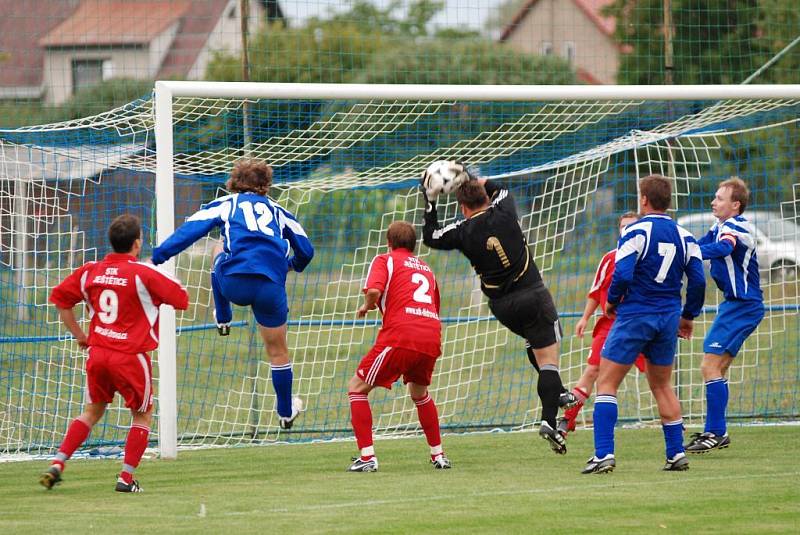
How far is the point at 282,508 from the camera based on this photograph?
6297mm

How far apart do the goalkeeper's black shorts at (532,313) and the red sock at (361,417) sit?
119 centimetres

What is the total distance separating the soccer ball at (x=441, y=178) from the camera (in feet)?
25.5

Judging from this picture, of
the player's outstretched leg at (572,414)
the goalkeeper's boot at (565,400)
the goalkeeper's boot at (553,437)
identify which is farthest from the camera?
the player's outstretched leg at (572,414)

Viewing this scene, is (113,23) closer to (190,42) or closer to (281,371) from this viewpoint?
(281,371)

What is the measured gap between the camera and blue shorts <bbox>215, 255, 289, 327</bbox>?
25.1 feet

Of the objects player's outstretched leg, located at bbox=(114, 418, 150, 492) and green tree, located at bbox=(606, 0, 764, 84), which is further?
→ green tree, located at bbox=(606, 0, 764, 84)

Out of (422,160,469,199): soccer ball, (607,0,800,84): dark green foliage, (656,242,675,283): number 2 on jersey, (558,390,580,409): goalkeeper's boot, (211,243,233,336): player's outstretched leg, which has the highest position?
(607,0,800,84): dark green foliage

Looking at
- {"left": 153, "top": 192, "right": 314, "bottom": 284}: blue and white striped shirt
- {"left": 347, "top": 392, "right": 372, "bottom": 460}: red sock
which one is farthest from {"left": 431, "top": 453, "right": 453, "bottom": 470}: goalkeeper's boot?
{"left": 153, "top": 192, "right": 314, "bottom": 284}: blue and white striped shirt

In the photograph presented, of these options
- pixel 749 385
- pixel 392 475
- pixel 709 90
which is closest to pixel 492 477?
pixel 392 475

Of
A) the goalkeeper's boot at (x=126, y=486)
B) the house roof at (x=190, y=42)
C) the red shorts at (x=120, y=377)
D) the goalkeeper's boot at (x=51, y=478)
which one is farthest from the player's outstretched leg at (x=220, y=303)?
the house roof at (x=190, y=42)

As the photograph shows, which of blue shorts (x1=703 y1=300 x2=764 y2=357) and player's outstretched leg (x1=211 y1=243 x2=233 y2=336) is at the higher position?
player's outstretched leg (x1=211 y1=243 x2=233 y2=336)

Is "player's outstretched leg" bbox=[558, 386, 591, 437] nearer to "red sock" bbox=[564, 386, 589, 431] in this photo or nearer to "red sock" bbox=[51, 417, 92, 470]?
"red sock" bbox=[564, 386, 589, 431]

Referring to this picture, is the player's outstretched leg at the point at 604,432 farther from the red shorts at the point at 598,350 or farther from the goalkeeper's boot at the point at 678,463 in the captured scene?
the red shorts at the point at 598,350

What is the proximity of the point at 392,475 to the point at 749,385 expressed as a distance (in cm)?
615
